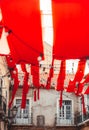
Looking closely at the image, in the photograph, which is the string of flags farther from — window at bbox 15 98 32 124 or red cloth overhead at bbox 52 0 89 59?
window at bbox 15 98 32 124

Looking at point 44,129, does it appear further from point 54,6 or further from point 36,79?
point 54,6

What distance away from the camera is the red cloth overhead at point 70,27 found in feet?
19.9

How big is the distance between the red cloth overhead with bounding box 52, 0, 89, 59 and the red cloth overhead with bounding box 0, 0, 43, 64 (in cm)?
37

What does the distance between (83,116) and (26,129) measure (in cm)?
451

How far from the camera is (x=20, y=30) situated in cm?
662

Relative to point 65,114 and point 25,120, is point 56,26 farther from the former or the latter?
point 65,114

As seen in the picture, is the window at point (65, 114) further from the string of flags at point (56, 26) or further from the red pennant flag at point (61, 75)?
the string of flags at point (56, 26)

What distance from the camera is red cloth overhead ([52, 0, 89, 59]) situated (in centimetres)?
606

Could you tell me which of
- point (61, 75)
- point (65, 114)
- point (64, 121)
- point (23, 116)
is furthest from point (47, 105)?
point (61, 75)

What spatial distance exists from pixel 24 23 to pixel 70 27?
898mm

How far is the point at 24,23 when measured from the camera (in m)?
6.40

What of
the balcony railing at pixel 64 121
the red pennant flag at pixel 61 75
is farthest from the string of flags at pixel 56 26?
the balcony railing at pixel 64 121

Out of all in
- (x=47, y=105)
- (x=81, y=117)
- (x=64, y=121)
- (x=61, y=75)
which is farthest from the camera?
(x=47, y=105)

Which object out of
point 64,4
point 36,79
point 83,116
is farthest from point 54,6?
point 83,116
